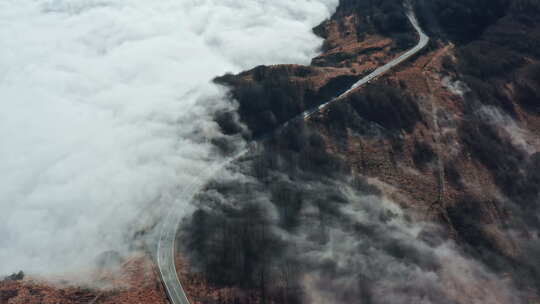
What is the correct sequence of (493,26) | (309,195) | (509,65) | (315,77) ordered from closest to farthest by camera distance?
(309,195) → (315,77) → (509,65) → (493,26)

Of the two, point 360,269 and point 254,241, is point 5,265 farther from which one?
point 360,269

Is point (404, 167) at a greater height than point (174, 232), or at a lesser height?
greater

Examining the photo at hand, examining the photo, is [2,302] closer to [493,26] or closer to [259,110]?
[259,110]

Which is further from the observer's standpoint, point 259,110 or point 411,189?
point 259,110

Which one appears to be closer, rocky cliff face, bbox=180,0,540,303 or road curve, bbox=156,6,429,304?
road curve, bbox=156,6,429,304

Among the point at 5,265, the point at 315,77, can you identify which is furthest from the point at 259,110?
the point at 5,265

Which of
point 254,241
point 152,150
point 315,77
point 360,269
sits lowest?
point 360,269

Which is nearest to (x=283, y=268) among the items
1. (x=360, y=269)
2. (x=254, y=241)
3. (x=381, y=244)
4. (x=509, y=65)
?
(x=254, y=241)

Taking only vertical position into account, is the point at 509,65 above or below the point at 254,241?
above

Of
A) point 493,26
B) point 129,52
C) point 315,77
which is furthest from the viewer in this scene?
point 129,52

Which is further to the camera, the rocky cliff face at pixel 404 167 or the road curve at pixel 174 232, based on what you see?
the rocky cliff face at pixel 404 167

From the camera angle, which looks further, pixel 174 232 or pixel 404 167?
pixel 404 167
